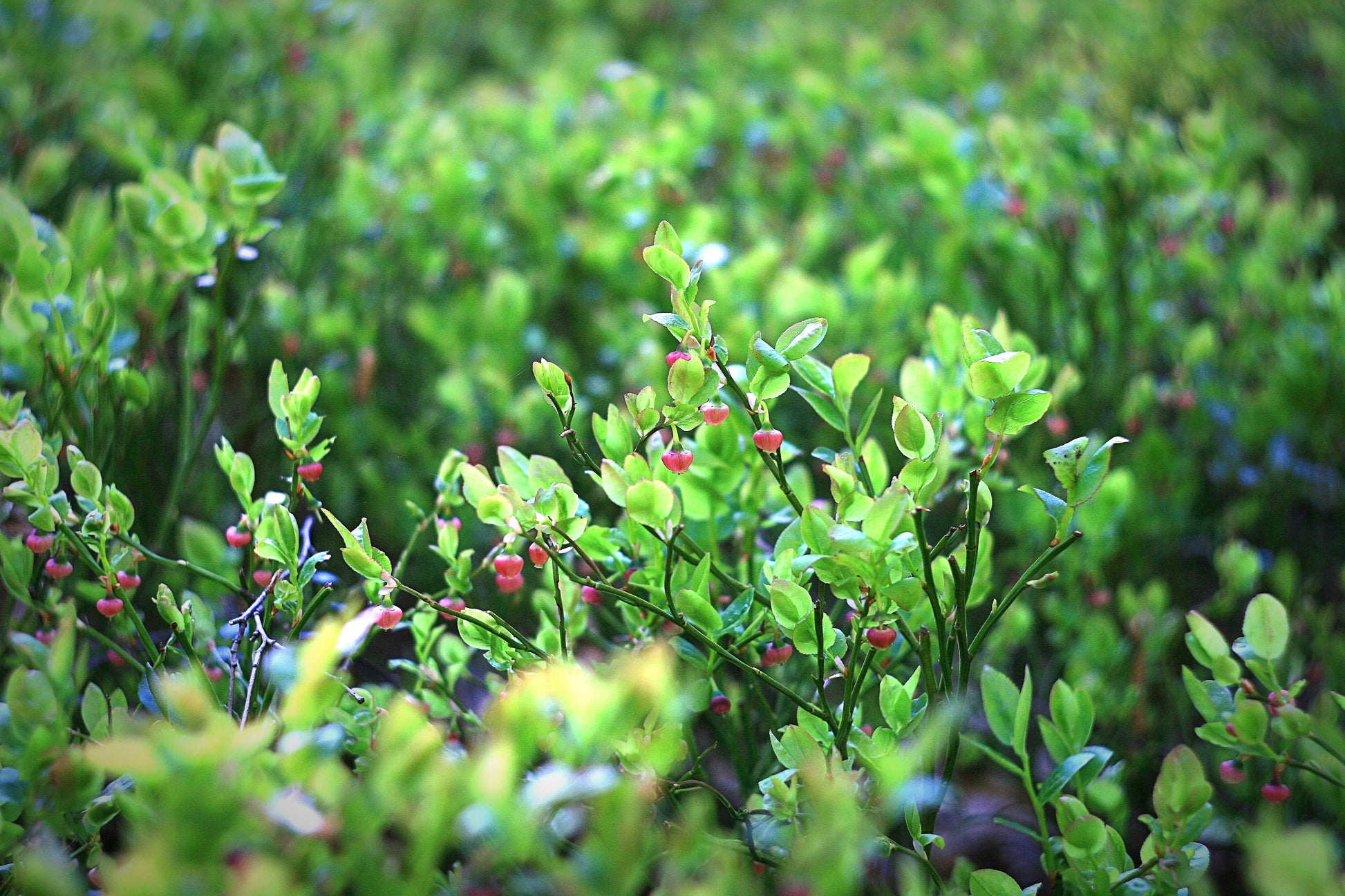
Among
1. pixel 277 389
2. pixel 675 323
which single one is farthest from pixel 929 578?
pixel 277 389

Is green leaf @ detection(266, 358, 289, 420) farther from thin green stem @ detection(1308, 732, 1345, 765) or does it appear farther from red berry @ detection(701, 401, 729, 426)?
thin green stem @ detection(1308, 732, 1345, 765)

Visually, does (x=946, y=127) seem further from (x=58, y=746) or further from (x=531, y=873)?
(x=58, y=746)

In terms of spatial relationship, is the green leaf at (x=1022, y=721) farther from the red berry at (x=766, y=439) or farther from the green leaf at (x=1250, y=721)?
the red berry at (x=766, y=439)

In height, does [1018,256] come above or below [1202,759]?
above

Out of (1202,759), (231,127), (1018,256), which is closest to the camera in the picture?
(231,127)

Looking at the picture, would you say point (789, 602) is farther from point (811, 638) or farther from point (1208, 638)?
point (1208, 638)

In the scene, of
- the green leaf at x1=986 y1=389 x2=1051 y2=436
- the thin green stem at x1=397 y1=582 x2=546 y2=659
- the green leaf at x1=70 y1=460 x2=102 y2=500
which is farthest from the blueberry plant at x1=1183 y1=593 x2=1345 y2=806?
the green leaf at x1=70 y1=460 x2=102 y2=500

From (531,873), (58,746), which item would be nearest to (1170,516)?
(531,873)
